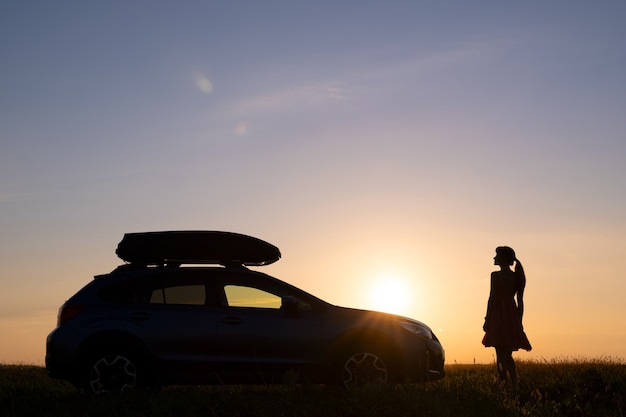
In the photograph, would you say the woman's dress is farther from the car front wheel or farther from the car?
the car front wheel

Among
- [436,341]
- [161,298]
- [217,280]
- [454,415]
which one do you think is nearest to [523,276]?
[436,341]

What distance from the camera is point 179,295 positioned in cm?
1100

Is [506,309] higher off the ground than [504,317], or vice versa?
[506,309]

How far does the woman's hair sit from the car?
2077mm

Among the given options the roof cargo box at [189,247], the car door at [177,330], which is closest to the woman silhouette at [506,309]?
the roof cargo box at [189,247]

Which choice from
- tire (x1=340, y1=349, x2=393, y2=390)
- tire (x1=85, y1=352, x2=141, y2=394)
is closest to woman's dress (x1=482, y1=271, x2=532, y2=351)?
tire (x1=340, y1=349, x2=393, y2=390)

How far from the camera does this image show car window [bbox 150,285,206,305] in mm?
10961

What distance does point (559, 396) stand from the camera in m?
10.1

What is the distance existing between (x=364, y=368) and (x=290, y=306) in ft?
4.47

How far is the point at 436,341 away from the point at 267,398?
313cm

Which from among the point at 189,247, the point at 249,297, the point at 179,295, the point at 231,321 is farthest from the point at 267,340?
the point at 189,247

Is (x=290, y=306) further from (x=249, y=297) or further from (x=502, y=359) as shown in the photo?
(x=502, y=359)

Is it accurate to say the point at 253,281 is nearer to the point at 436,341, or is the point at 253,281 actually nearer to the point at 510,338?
the point at 436,341

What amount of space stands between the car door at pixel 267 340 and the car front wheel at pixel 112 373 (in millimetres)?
1205
